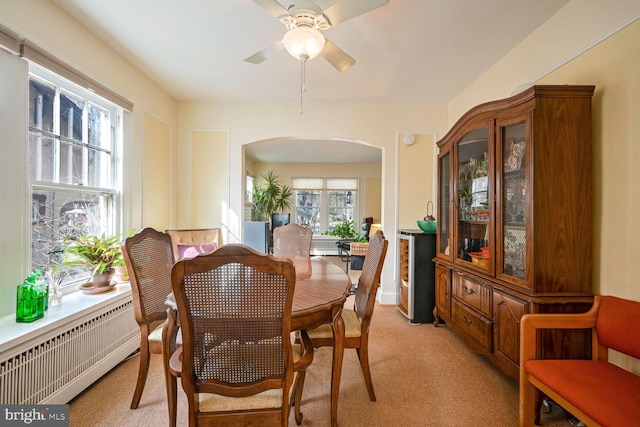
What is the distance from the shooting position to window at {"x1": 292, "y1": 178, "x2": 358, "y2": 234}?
7.91 metres

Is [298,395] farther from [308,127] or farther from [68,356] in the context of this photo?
[308,127]

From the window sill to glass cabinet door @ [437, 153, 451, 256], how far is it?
9.85 ft

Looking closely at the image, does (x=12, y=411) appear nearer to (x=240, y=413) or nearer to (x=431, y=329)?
(x=240, y=413)

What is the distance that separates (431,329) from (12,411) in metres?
3.22

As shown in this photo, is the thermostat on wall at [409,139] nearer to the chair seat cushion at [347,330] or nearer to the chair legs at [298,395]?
the chair seat cushion at [347,330]

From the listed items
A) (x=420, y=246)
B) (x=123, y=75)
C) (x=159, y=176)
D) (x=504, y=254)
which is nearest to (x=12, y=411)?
(x=159, y=176)

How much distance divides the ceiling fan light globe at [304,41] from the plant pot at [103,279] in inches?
85.3

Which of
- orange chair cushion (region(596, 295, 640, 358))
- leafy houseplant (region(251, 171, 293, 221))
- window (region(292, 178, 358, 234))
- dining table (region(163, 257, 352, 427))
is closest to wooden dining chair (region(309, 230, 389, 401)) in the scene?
dining table (region(163, 257, 352, 427))

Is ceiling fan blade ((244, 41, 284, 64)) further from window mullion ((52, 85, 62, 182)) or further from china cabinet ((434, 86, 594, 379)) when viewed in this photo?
china cabinet ((434, 86, 594, 379))

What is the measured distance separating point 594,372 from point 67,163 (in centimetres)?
362

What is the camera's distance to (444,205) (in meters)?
2.93

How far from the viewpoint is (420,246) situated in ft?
10.4

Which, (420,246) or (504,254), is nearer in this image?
(504,254)

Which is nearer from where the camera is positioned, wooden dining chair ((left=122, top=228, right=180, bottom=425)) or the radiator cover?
the radiator cover
